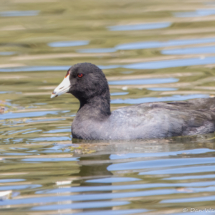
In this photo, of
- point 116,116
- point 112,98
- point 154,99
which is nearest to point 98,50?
point 112,98

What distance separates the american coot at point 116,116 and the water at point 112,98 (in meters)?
0.17

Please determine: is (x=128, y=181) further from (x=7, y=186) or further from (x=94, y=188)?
(x=7, y=186)

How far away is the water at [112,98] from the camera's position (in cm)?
539

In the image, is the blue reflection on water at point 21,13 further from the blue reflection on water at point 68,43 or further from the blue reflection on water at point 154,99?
the blue reflection on water at point 154,99

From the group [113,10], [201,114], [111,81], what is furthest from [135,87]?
[113,10]

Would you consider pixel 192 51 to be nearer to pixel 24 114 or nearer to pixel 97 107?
pixel 24 114

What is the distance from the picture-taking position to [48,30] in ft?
50.1

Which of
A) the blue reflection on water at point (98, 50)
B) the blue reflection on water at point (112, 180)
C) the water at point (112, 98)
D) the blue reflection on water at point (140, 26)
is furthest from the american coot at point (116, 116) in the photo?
the blue reflection on water at point (140, 26)

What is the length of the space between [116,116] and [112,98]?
229 centimetres

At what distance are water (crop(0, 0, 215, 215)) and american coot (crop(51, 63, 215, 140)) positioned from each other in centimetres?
17

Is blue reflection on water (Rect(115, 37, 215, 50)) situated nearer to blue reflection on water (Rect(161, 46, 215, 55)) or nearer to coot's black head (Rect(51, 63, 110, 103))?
blue reflection on water (Rect(161, 46, 215, 55))

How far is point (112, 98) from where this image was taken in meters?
9.89

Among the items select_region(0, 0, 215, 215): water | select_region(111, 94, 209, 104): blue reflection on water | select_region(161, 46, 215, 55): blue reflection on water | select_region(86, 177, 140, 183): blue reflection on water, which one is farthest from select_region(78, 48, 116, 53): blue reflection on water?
select_region(86, 177, 140, 183): blue reflection on water

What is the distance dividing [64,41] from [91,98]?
22.2ft
